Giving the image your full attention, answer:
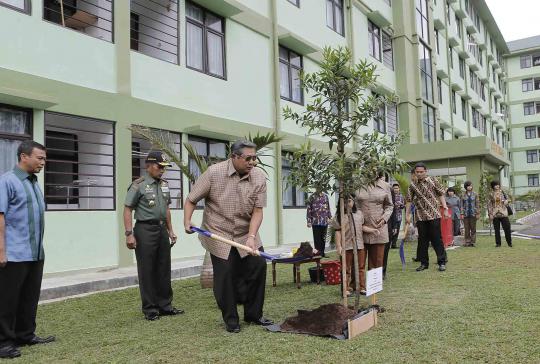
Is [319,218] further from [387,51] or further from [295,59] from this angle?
[387,51]

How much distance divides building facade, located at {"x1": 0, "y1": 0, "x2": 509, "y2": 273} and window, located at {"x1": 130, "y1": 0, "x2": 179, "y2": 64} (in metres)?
0.03

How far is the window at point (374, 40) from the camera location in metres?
20.8

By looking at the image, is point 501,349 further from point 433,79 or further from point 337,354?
point 433,79

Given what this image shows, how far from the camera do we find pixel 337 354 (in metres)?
3.96

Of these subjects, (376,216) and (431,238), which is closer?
(376,216)

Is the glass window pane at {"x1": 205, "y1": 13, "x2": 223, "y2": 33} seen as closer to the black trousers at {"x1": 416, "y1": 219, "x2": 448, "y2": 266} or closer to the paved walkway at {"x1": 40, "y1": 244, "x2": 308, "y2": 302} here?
the paved walkway at {"x1": 40, "y1": 244, "x2": 308, "y2": 302}

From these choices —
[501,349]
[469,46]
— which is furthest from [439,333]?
[469,46]

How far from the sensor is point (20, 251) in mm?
4453

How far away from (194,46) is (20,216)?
828 centimetres

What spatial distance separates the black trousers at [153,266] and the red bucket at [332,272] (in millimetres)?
2578

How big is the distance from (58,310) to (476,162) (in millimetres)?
17886

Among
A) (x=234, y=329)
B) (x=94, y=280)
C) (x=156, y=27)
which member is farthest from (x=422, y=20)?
(x=234, y=329)

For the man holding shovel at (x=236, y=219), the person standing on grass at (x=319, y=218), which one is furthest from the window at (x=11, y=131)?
the person standing on grass at (x=319, y=218)

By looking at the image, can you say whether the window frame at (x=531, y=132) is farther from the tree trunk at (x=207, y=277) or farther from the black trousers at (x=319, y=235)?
the tree trunk at (x=207, y=277)
